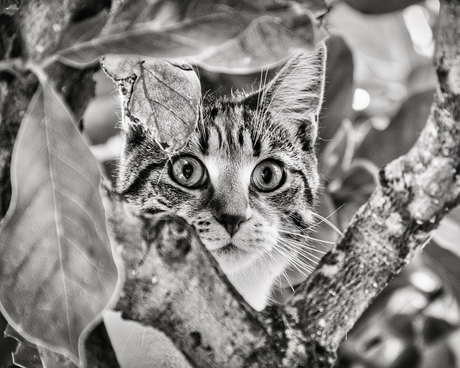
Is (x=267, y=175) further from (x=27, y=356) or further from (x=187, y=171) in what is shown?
(x=27, y=356)

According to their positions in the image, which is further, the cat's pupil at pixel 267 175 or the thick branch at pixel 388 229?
the cat's pupil at pixel 267 175

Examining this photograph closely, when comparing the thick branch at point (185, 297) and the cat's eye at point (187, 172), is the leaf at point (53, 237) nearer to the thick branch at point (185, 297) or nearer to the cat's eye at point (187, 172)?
the thick branch at point (185, 297)

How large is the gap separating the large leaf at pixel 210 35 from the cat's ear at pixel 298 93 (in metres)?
0.30

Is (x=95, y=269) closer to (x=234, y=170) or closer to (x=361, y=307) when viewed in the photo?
(x=361, y=307)

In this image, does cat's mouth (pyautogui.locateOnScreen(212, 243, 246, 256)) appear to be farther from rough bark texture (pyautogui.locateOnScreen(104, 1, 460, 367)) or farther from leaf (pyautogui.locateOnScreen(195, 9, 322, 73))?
leaf (pyautogui.locateOnScreen(195, 9, 322, 73))

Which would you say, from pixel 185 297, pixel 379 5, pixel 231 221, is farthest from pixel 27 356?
pixel 379 5

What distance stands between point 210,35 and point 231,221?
32 cm

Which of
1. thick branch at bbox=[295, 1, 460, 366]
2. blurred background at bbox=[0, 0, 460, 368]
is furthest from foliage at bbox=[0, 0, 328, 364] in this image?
blurred background at bbox=[0, 0, 460, 368]

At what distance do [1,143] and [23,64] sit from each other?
6 cm

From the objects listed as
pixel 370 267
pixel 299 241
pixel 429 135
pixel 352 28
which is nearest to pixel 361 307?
pixel 370 267

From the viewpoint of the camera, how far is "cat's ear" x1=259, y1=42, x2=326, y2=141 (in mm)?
634

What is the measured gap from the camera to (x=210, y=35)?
0.32 meters

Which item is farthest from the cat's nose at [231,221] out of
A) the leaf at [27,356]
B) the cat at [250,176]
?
the leaf at [27,356]

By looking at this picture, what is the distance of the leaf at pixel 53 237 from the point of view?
0.31m
